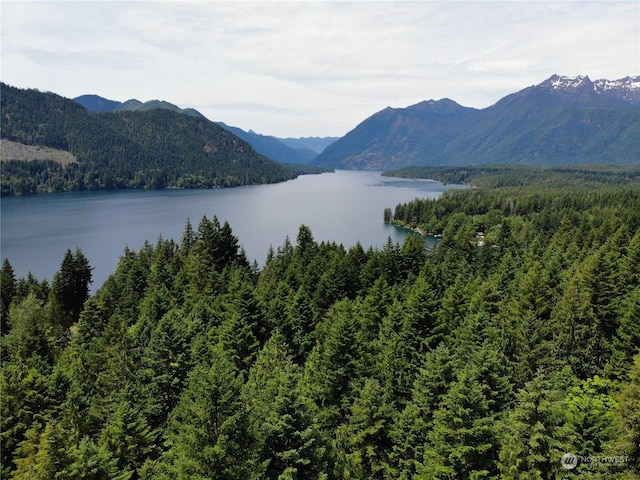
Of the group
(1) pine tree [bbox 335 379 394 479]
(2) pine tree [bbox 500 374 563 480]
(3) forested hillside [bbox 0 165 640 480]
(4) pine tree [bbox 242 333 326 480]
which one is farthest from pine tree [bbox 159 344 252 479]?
(2) pine tree [bbox 500 374 563 480]

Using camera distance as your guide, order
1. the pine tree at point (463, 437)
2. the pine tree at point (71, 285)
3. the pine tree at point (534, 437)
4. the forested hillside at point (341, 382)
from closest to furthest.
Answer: the pine tree at point (534, 437), the forested hillside at point (341, 382), the pine tree at point (463, 437), the pine tree at point (71, 285)

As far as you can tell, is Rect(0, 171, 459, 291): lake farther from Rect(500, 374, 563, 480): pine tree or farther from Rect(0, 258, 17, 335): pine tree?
Rect(500, 374, 563, 480): pine tree

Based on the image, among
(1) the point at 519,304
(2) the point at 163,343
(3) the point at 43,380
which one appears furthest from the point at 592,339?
(3) the point at 43,380

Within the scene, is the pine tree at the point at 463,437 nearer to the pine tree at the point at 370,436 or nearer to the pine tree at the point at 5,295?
the pine tree at the point at 370,436

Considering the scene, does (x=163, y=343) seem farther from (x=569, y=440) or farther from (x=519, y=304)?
(x=519, y=304)

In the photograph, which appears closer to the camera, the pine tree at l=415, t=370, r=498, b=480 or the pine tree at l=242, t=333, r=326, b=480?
the pine tree at l=242, t=333, r=326, b=480

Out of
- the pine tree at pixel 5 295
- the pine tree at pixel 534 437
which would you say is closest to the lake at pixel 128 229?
the pine tree at pixel 5 295

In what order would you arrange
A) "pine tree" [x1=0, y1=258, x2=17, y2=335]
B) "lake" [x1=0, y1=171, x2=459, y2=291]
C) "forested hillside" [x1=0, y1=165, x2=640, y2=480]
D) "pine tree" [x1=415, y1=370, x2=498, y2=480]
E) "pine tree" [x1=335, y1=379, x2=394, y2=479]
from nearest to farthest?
"forested hillside" [x1=0, y1=165, x2=640, y2=480] < "pine tree" [x1=415, y1=370, x2=498, y2=480] < "pine tree" [x1=335, y1=379, x2=394, y2=479] < "pine tree" [x1=0, y1=258, x2=17, y2=335] < "lake" [x1=0, y1=171, x2=459, y2=291]

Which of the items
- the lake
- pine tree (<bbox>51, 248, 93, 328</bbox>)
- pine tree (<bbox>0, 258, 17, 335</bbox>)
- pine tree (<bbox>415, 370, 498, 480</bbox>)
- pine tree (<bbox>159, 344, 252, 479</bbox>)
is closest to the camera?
pine tree (<bbox>159, 344, 252, 479</bbox>)
